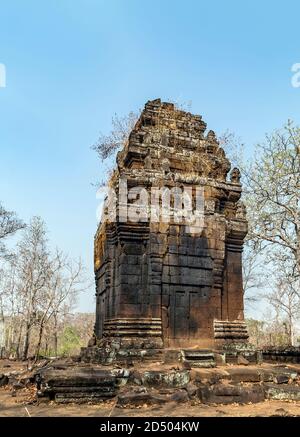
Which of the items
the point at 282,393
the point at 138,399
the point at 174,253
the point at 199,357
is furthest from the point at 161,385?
the point at 174,253

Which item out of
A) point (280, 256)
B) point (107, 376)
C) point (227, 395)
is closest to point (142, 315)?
point (107, 376)

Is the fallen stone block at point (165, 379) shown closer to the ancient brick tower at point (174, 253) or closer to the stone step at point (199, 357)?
the stone step at point (199, 357)

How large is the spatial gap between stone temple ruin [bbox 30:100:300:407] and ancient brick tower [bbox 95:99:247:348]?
2cm

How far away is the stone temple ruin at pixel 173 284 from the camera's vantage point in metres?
6.67

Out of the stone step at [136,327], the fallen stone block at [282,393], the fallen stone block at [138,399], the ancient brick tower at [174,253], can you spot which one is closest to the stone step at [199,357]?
the ancient brick tower at [174,253]

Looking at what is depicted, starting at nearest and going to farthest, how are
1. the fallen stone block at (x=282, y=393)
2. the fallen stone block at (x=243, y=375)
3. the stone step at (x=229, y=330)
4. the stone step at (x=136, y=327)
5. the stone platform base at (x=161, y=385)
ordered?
1. the stone platform base at (x=161, y=385)
2. the fallen stone block at (x=282, y=393)
3. the fallen stone block at (x=243, y=375)
4. the stone step at (x=136, y=327)
5. the stone step at (x=229, y=330)

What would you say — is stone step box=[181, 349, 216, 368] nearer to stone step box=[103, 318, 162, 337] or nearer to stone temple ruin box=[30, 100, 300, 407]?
stone temple ruin box=[30, 100, 300, 407]

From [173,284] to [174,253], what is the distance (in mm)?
671

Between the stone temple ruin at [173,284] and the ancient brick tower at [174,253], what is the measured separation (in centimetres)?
2

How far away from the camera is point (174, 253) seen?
29.4 ft

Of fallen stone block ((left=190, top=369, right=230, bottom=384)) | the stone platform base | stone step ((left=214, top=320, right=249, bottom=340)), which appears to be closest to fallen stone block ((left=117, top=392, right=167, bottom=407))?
the stone platform base

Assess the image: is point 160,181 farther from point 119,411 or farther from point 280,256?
point 280,256

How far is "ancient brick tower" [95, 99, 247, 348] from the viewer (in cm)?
852

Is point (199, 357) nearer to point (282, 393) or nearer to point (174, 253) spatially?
point (282, 393)
